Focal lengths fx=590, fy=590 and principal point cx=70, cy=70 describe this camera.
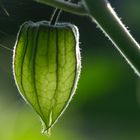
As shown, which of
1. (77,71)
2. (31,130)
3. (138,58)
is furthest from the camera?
(31,130)

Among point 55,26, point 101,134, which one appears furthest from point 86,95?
point 55,26

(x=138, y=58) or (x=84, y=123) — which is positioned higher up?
(x=138, y=58)

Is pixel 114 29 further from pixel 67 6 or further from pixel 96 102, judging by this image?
pixel 96 102

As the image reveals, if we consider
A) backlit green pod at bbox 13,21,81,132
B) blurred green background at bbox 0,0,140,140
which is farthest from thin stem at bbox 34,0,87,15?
blurred green background at bbox 0,0,140,140

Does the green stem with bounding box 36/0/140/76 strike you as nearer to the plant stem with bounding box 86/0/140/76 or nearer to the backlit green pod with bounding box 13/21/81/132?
the plant stem with bounding box 86/0/140/76

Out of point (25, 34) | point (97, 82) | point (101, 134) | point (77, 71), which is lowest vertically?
point (101, 134)

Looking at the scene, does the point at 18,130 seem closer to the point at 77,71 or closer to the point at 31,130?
the point at 31,130

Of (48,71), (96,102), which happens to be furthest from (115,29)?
(96,102)
